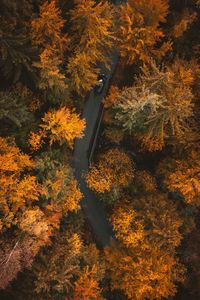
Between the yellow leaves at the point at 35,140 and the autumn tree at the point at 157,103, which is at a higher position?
the yellow leaves at the point at 35,140

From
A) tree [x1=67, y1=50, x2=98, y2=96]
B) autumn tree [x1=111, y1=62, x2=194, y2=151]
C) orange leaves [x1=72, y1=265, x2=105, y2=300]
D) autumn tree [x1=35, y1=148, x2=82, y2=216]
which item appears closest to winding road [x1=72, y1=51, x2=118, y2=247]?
autumn tree [x1=35, y1=148, x2=82, y2=216]

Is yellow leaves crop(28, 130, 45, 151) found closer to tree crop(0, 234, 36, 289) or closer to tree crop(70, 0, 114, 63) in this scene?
tree crop(0, 234, 36, 289)

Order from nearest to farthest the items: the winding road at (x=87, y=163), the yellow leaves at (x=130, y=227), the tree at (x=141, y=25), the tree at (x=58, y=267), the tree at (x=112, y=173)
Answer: the tree at (x=58, y=267) < the tree at (x=141, y=25) < the yellow leaves at (x=130, y=227) < the tree at (x=112, y=173) < the winding road at (x=87, y=163)

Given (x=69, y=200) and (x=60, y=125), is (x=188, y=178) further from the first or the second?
(x=60, y=125)

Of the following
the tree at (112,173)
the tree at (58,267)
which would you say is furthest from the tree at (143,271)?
the tree at (112,173)

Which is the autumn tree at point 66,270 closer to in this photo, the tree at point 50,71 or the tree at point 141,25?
the tree at point 50,71

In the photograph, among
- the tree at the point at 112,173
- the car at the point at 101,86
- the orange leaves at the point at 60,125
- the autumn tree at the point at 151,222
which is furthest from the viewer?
the car at the point at 101,86

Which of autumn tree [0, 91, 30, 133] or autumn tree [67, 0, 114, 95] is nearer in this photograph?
autumn tree [0, 91, 30, 133]
